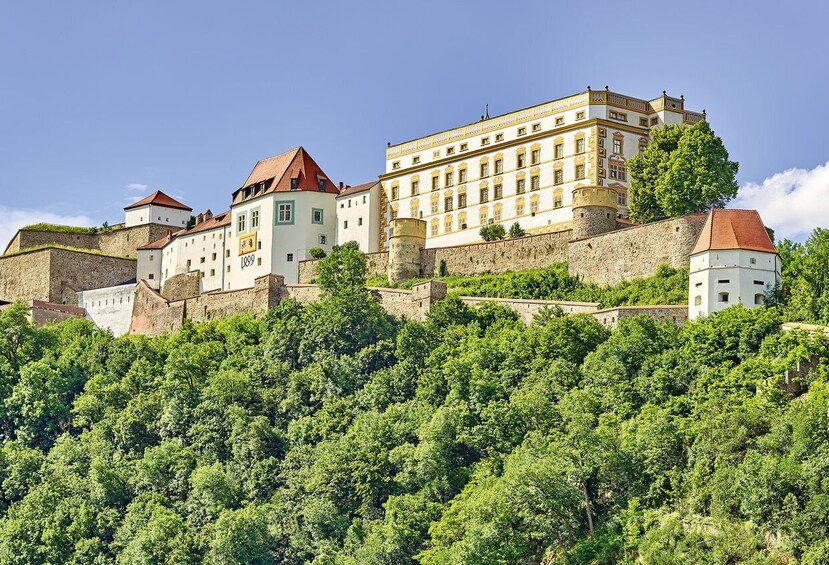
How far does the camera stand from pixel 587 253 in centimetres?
8088

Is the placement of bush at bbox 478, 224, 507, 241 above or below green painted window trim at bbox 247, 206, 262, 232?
below

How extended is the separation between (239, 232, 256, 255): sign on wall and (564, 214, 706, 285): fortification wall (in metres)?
20.7

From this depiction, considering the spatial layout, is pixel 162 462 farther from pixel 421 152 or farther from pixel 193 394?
pixel 421 152

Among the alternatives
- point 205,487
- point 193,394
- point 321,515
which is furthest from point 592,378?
point 193,394

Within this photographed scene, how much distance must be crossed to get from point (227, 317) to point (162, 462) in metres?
15.3

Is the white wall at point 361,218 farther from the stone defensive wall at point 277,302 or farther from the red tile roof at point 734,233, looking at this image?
the red tile roof at point 734,233

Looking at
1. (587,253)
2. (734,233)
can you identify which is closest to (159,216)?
(587,253)

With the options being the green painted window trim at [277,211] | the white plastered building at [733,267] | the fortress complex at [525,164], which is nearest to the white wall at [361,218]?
the fortress complex at [525,164]

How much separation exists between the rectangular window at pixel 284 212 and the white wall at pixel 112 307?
1020cm

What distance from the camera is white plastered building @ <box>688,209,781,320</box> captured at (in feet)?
230

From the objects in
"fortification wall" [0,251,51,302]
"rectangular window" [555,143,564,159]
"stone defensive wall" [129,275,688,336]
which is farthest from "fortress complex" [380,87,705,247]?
"fortification wall" [0,251,51,302]

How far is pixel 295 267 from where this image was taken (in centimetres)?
9375

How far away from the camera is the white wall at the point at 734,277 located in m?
69.9

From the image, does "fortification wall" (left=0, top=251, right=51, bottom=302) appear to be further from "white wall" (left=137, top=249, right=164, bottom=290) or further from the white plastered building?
the white plastered building
